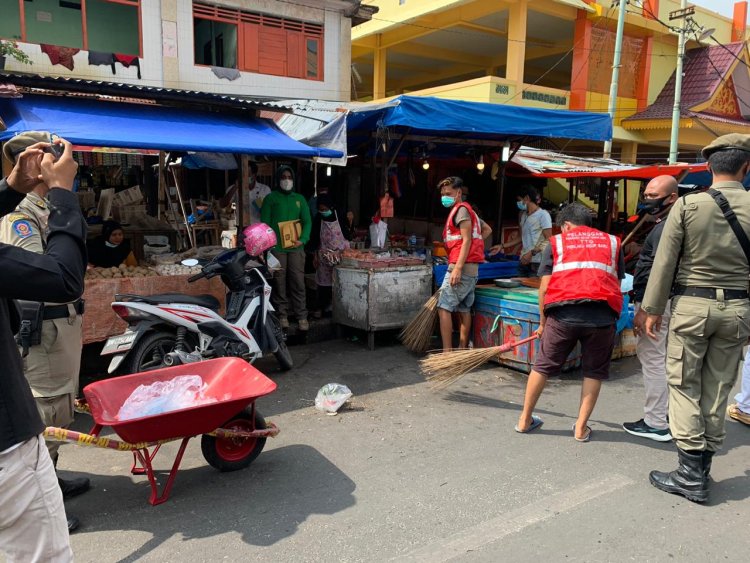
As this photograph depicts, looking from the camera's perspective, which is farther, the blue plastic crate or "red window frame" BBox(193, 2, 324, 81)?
"red window frame" BBox(193, 2, 324, 81)

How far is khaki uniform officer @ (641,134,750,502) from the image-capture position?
126 inches

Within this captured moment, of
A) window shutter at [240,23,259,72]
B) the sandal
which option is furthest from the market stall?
window shutter at [240,23,259,72]

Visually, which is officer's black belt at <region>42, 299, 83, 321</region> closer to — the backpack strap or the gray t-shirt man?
the backpack strap

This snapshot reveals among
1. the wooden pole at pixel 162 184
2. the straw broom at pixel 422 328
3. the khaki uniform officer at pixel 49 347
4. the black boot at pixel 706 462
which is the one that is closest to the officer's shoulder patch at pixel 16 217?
the khaki uniform officer at pixel 49 347

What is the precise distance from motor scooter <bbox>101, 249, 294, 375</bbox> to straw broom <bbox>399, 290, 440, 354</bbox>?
59.1 inches

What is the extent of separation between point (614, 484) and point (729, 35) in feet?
73.0

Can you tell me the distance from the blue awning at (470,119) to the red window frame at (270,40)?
5347mm

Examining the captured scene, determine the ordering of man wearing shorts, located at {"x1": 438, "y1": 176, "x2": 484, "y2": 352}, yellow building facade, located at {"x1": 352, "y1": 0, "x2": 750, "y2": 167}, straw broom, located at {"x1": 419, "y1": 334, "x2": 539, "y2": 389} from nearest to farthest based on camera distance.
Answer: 1. straw broom, located at {"x1": 419, "y1": 334, "x2": 539, "y2": 389}
2. man wearing shorts, located at {"x1": 438, "y1": 176, "x2": 484, "y2": 352}
3. yellow building facade, located at {"x1": 352, "y1": 0, "x2": 750, "y2": 167}

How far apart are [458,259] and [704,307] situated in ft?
8.99

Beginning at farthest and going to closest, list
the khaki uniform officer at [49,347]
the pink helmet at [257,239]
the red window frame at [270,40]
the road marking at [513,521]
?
the red window frame at [270,40], the pink helmet at [257,239], the khaki uniform officer at [49,347], the road marking at [513,521]

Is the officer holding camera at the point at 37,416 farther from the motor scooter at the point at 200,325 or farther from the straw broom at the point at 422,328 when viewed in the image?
the straw broom at the point at 422,328

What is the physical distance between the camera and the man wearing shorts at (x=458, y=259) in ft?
18.8

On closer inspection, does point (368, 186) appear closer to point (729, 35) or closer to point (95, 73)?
point (95, 73)

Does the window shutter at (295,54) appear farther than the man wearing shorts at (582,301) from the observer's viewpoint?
Yes
